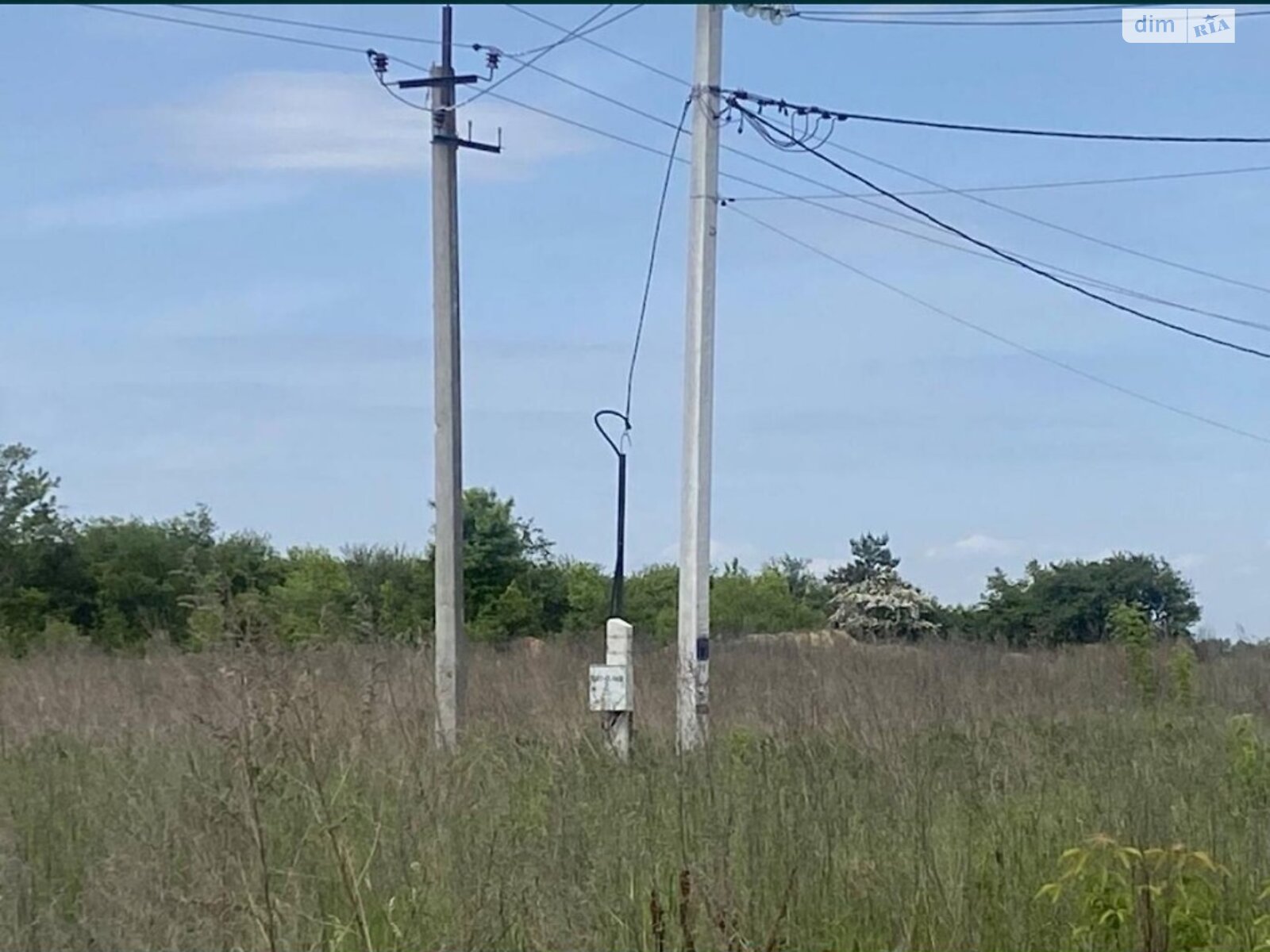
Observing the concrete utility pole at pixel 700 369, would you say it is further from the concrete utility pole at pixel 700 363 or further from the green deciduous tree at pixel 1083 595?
the green deciduous tree at pixel 1083 595

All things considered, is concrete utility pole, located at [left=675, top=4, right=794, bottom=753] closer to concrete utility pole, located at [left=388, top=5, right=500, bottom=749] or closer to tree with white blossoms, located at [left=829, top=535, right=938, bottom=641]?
concrete utility pole, located at [left=388, top=5, right=500, bottom=749]

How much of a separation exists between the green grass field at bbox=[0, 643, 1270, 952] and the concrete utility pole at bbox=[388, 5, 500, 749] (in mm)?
4720

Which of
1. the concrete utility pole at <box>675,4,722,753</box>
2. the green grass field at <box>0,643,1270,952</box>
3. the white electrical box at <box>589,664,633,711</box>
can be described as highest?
the concrete utility pole at <box>675,4,722,753</box>

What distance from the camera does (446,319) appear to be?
1484cm

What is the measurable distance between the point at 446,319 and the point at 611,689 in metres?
4.19

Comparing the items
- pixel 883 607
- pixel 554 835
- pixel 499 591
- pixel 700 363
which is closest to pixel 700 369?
pixel 700 363

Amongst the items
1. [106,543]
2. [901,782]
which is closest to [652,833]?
[901,782]

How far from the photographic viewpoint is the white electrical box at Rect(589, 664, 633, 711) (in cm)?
1205

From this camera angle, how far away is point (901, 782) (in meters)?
8.06

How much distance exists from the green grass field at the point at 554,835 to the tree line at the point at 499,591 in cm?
284

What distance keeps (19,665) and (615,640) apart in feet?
25.8

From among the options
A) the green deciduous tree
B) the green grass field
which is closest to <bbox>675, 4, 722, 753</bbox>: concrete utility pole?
the green grass field

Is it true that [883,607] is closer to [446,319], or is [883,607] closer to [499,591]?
[499,591]

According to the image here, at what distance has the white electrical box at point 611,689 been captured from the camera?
12055mm
